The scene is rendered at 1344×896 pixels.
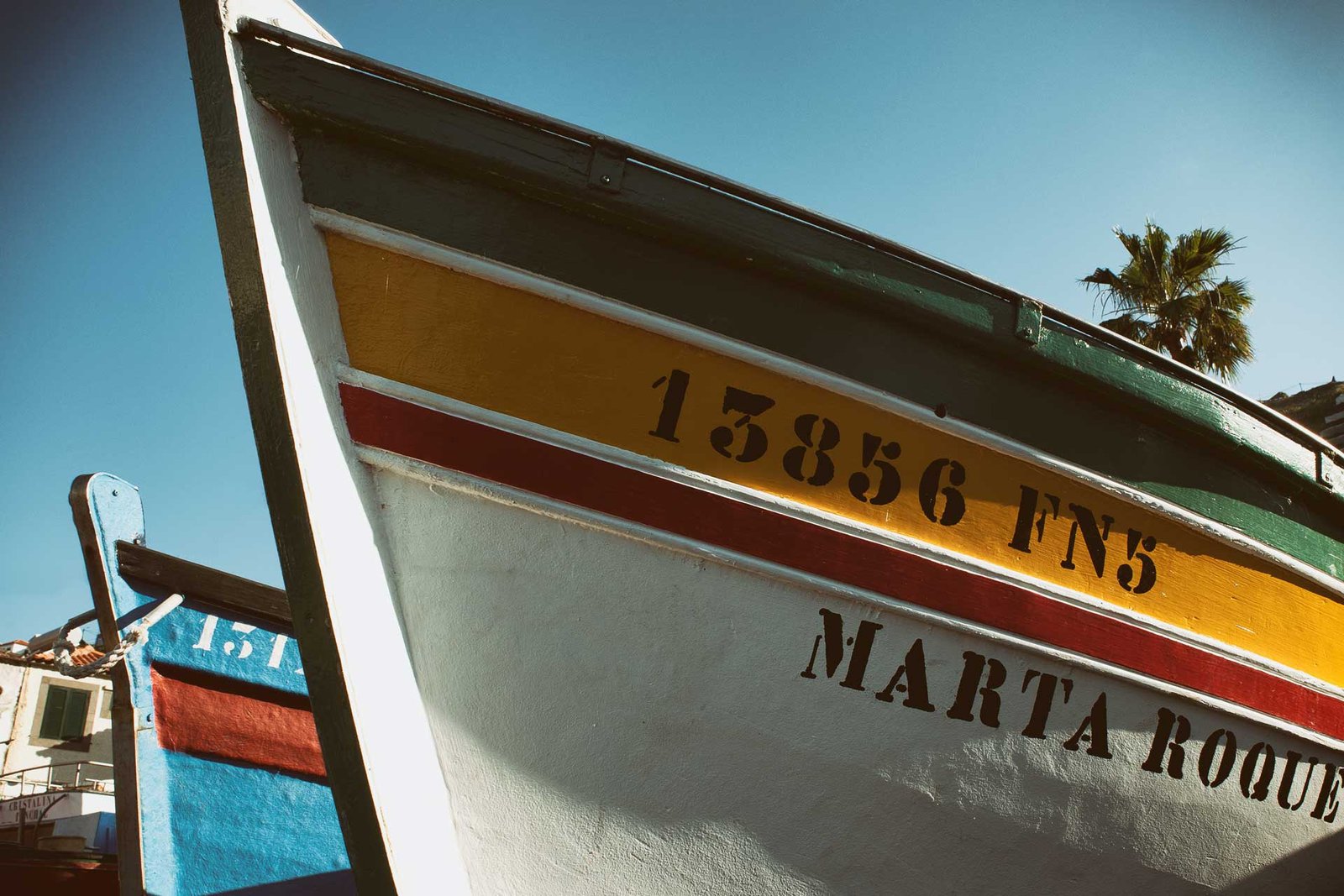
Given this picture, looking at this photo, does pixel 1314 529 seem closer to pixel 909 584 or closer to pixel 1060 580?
pixel 1060 580

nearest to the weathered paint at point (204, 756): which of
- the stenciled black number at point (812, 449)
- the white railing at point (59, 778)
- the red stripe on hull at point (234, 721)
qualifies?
the red stripe on hull at point (234, 721)

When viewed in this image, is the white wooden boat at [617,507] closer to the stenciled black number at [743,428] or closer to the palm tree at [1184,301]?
A: the stenciled black number at [743,428]

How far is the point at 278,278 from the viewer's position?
6.21 ft

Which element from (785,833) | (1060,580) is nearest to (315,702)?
(785,833)

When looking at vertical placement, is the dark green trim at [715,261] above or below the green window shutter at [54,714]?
above

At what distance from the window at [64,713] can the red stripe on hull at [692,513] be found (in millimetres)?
Result: 25306

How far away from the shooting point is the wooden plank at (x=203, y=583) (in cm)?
360

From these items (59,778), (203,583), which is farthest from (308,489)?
(59,778)

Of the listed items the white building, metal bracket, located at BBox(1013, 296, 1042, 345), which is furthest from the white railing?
metal bracket, located at BBox(1013, 296, 1042, 345)

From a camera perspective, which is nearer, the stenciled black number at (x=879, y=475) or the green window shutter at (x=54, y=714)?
the stenciled black number at (x=879, y=475)

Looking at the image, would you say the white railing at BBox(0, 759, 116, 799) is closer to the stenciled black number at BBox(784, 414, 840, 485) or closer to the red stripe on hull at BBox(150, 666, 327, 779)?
the red stripe on hull at BBox(150, 666, 327, 779)

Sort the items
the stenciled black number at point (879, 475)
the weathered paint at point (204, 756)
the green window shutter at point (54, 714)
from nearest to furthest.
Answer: the stenciled black number at point (879, 475), the weathered paint at point (204, 756), the green window shutter at point (54, 714)

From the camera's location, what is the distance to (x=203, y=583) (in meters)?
3.70

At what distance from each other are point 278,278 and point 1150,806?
244 centimetres
